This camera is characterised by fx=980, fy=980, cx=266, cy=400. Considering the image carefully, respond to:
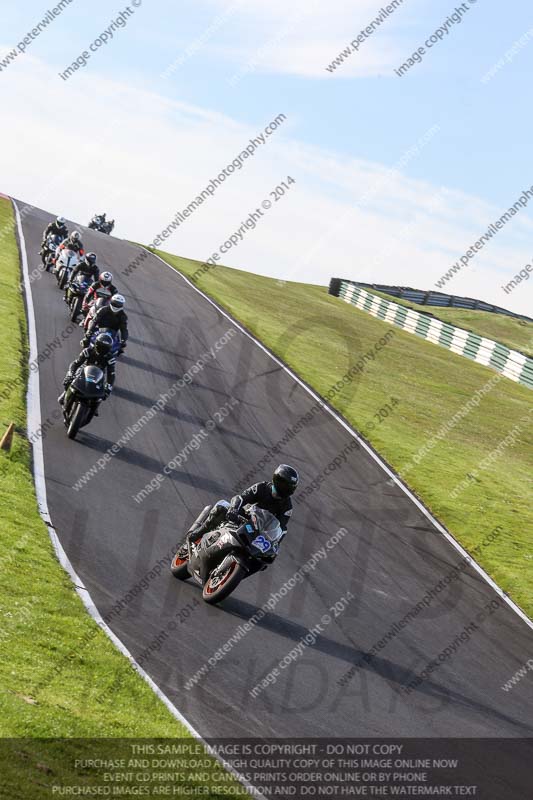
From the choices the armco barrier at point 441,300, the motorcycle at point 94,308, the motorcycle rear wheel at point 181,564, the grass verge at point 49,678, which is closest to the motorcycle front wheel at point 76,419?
the grass verge at point 49,678

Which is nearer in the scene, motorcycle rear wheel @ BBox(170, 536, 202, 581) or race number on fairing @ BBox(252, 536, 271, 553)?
race number on fairing @ BBox(252, 536, 271, 553)

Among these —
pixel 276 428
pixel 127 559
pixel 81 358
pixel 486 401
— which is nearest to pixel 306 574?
pixel 127 559

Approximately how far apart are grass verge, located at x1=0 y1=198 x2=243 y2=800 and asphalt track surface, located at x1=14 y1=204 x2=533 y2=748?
480mm

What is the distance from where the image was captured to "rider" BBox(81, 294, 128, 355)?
20141mm

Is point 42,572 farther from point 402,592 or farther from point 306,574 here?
point 402,592

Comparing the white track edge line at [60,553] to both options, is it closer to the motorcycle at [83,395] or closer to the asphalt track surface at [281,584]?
the asphalt track surface at [281,584]

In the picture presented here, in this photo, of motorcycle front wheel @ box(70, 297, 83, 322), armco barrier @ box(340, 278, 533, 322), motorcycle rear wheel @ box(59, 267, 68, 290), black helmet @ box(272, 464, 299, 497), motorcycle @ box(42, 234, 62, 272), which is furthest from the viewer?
armco barrier @ box(340, 278, 533, 322)

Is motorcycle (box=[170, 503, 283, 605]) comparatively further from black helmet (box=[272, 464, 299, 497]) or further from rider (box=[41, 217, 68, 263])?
rider (box=[41, 217, 68, 263])

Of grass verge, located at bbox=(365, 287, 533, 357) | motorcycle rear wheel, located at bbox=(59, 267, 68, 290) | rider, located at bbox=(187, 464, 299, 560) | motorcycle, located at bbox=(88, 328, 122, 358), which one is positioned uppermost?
grass verge, located at bbox=(365, 287, 533, 357)

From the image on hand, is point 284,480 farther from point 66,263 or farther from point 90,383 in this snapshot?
point 66,263

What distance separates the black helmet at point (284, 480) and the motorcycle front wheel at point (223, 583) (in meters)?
1.00

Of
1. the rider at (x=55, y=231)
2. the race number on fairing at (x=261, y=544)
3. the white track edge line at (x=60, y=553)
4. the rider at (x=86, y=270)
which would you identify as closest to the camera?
the white track edge line at (x=60, y=553)

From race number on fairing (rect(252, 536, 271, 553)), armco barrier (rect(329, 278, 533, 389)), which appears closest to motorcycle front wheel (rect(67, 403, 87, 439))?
race number on fairing (rect(252, 536, 271, 553))

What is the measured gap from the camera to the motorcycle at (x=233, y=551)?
11.5 metres
